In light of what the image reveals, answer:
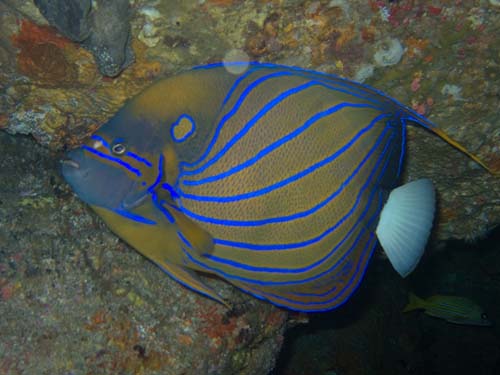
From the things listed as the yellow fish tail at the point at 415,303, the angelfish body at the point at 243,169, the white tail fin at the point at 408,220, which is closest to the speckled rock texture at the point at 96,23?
the angelfish body at the point at 243,169

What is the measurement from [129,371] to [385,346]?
391cm

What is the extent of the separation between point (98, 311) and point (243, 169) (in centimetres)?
130

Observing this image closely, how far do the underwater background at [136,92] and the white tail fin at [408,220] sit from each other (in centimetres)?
93

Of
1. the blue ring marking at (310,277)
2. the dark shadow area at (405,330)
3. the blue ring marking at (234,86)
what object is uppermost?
the blue ring marking at (234,86)

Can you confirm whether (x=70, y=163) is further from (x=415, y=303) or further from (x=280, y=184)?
(x=415, y=303)

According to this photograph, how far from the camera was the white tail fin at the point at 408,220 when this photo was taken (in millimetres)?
1607

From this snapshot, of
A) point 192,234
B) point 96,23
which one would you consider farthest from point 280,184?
point 96,23

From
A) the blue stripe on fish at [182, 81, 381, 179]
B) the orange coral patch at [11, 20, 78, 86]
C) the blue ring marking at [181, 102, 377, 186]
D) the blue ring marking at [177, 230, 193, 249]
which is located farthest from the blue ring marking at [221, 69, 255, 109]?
the orange coral patch at [11, 20, 78, 86]

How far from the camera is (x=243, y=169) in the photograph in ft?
4.51

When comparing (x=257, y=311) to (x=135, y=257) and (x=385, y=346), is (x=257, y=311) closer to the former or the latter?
(x=135, y=257)

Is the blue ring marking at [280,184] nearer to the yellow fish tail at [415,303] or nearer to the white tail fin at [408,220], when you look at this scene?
the white tail fin at [408,220]

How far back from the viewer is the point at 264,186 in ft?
4.56

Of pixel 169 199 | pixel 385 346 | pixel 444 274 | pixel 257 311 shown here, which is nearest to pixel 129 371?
pixel 257 311

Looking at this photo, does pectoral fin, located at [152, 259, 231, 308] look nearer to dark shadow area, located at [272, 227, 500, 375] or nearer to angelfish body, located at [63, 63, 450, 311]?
angelfish body, located at [63, 63, 450, 311]
